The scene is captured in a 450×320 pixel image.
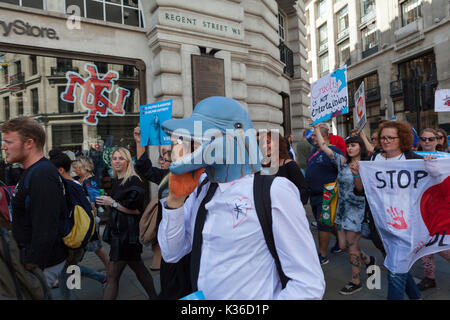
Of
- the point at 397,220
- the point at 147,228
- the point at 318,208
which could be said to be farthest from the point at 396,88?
the point at 147,228

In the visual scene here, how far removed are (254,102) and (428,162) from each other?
6483 millimetres

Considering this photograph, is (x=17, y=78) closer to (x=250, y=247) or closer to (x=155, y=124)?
(x=155, y=124)

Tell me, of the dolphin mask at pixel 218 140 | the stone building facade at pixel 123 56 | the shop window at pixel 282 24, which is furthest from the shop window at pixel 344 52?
the dolphin mask at pixel 218 140

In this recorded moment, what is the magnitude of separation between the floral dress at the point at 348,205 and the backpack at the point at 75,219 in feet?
8.94

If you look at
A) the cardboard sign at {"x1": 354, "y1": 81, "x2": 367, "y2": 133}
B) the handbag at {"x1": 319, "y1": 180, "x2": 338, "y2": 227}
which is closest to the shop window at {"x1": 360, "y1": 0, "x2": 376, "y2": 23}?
the cardboard sign at {"x1": 354, "y1": 81, "x2": 367, "y2": 133}

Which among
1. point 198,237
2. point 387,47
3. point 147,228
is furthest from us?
point 387,47

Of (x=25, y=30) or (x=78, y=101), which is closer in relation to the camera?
(x=25, y=30)

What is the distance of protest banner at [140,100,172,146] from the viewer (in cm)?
431

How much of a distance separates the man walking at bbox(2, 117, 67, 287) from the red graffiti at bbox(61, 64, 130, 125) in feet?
15.4

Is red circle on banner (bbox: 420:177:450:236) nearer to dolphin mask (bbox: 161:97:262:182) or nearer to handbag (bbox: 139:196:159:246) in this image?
dolphin mask (bbox: 161:97:262:182)

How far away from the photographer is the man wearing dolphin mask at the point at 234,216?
1110 mm

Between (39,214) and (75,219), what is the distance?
426 millimetres

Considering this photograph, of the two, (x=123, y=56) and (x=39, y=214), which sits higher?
(x=123, y=56)

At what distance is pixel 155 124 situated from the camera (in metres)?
4.41
